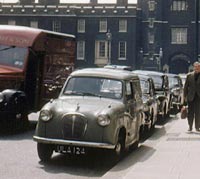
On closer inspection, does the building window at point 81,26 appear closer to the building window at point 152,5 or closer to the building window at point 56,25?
the building window at point 56,25

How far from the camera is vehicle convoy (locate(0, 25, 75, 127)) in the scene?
544 inches

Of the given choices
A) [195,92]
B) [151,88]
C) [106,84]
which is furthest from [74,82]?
[151,88]

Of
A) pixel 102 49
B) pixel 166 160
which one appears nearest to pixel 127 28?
pixel 102 49

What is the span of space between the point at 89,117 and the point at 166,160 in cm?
159

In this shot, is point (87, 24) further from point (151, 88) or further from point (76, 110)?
point (76, 110)

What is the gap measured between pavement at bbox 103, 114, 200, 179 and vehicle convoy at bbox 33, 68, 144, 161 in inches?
17.9

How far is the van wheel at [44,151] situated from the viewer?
970cm

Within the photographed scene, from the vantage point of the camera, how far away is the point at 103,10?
75.8 m

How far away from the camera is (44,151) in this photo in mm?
9773

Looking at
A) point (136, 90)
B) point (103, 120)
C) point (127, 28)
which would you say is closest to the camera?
point (103, 120)

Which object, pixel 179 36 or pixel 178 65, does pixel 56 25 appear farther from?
pixel 178 65

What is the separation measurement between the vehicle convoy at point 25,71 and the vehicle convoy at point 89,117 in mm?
3398

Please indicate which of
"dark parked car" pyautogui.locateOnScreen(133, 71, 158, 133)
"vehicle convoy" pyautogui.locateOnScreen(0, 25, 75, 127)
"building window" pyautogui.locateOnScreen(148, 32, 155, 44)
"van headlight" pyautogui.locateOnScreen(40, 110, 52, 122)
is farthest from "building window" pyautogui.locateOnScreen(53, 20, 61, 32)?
"van headlight" pyautogui.locateOnScreen(40, 110, 52, 122)

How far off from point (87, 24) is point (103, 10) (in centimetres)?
308
